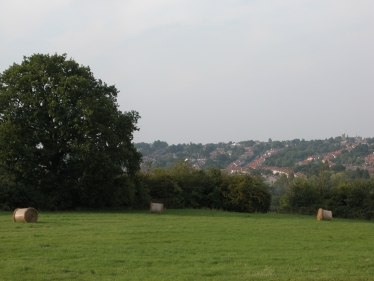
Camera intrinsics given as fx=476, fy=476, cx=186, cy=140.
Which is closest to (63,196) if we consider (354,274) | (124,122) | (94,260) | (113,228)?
(124,122)

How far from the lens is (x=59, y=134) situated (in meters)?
35.0

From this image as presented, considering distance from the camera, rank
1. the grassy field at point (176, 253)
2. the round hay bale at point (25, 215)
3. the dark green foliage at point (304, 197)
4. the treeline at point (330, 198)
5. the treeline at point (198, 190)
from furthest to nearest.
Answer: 1. the dark green foliage at point (304, 197)
2. the treeline at point (198, 190)
3. the treeline at point (330, 198)
4. the round hay bale at point (25, 215)
5. the grassy field at point (176, 253)

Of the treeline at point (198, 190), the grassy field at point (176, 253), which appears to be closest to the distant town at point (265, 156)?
the treeline at point (198, 190)

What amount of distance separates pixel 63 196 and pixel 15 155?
16.6 feet

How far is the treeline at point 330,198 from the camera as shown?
153ft

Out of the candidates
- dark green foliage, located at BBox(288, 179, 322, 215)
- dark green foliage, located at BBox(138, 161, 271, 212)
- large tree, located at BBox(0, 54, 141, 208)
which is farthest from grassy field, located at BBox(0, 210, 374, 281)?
dark green foliage, located at BBox(288, 179, 322, 215)

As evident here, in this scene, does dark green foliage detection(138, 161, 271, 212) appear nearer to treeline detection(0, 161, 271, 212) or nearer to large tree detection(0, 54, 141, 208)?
treeline detection(0, 161, 271, 212)

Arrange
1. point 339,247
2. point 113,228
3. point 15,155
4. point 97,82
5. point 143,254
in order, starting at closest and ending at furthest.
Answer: point 143,254
point 339,247
point 113,228
point 15,155
point 97,82

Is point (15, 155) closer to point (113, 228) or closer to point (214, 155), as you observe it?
point (113, 228)

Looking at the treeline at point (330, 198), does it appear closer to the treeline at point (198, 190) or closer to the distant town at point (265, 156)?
the treeline at point (198, 190)

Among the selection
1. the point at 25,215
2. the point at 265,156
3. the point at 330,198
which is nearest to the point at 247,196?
the point at 330,198

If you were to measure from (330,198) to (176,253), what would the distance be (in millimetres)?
36152

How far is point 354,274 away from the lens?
1307 centimetres

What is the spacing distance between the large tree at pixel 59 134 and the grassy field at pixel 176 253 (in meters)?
11.1
